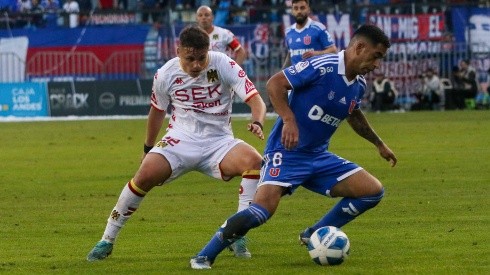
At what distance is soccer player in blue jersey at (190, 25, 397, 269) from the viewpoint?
9.56 meters

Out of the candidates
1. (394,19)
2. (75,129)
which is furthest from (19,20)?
(394,19)

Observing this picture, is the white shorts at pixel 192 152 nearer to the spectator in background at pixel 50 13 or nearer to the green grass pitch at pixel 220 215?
the green grass pitch at pixel 220 215

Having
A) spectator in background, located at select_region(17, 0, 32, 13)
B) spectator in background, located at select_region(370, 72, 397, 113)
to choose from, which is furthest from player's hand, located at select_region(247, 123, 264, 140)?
spectator in background, located at select_region(17, 0, 32, 13)

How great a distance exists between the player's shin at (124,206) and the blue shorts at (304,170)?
3.81ft

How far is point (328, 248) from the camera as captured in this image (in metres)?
9.78

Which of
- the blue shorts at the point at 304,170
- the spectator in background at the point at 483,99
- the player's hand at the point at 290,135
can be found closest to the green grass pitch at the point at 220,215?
the blue shorts at the point at 304,170

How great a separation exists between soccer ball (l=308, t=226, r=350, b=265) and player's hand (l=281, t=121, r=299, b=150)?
81 centimetres

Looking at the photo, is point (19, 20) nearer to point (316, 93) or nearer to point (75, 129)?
point (75, 129)

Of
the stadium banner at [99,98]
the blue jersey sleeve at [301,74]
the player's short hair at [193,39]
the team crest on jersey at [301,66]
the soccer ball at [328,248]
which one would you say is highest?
the player's short hair at [193,39]

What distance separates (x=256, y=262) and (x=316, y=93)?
1.47 meters

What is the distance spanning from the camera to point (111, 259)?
10.5 meters

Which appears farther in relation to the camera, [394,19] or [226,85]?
[394,19]

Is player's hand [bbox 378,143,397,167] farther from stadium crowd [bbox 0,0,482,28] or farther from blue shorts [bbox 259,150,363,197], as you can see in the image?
stadium crowd [bbox 0,0,482,28]

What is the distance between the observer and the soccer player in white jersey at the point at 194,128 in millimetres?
10477
